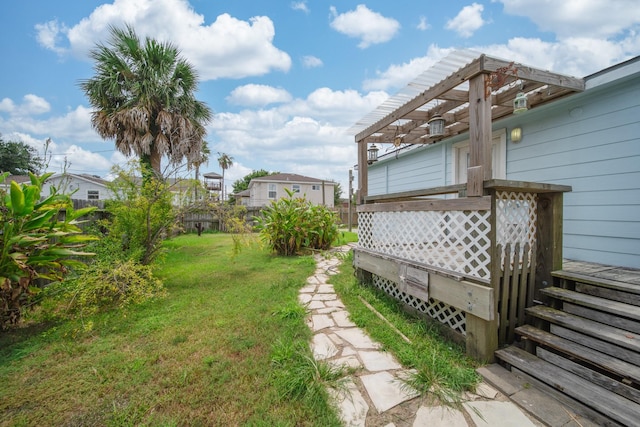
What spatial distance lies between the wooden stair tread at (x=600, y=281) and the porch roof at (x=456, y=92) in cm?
172

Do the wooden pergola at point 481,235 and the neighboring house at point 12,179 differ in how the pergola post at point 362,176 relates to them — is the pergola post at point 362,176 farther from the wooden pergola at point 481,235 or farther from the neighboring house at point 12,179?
the neighboring house at point 12,179

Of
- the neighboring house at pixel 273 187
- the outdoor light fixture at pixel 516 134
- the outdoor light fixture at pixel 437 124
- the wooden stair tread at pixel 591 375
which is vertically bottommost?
the wooden stair tread at pixel 591 375

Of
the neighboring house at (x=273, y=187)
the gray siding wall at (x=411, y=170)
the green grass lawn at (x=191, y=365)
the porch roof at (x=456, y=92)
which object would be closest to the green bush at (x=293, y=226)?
the gray siding wall at (x=411, y=170)

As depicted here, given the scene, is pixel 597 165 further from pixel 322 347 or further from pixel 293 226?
pixel 293 226

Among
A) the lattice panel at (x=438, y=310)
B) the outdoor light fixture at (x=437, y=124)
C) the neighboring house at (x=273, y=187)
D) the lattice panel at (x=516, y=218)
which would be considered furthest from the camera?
the neighboring house at (x=273, y=187)

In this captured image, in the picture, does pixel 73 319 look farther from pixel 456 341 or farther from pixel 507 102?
pixel 507 102

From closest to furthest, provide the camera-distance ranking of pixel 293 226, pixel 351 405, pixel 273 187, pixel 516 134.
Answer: pixel 351 405, pixel 516 134, pixel 293 226, pixel 273 187

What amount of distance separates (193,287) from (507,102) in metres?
5.30

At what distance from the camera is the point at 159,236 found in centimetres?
416

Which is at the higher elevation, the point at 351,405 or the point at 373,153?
the point at 373,153

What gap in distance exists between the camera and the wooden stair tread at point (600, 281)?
197 centimetres

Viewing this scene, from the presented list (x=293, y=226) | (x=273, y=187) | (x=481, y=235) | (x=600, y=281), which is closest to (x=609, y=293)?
(x=600, y=281)

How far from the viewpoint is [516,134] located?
13.1 feet

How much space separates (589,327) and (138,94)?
32.8 feet
